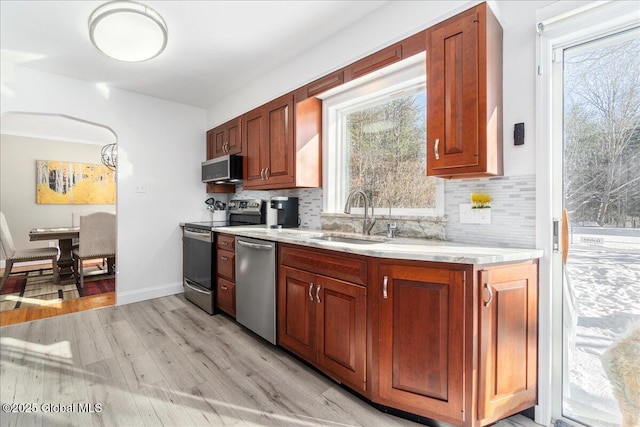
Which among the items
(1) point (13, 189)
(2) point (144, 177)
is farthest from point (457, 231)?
(1) point (13, 189)

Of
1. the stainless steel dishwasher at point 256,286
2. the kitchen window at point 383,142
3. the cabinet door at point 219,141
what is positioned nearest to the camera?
the kitchen window at point 383,142

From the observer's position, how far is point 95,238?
4039mm

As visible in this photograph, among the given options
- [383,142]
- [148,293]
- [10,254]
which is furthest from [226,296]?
[10,254]

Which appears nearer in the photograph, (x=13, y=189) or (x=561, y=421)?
(x=561, y=421)

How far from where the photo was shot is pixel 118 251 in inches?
133

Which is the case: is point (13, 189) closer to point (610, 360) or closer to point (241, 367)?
point (241, 367)

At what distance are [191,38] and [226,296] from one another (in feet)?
7.31

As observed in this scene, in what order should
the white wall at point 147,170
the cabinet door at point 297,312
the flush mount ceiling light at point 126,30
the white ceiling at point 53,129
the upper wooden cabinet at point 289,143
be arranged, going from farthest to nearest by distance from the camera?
the white ceiling at point 53,129 < the white wall at point 147,170 < the upper wooden cabinet at point 289,143 < the cabinet door at point 297,312 < the flush mount ceiling light at point 126,30

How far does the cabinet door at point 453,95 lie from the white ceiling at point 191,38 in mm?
660

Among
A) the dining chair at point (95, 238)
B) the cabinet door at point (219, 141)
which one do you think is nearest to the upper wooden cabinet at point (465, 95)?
the cabinet door at point (219, 141)

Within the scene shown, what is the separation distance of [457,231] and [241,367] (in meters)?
1.69

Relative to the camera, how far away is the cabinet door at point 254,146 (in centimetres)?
302

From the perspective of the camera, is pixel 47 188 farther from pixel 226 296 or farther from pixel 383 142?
pixel 383 142

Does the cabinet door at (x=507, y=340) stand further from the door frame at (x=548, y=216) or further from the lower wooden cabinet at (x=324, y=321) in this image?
the lower wooden cabinet at (x=324, y=321)
